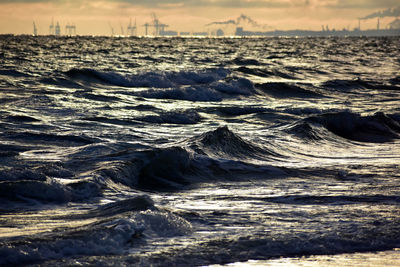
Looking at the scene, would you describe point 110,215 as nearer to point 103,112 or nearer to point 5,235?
point 5,235

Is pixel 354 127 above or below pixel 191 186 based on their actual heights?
above

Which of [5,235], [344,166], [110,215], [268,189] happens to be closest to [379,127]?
[344,166]

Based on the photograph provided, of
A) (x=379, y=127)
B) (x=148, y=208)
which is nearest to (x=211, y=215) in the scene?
(x=148, y=208)

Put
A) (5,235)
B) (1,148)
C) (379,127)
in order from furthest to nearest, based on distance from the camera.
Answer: (379,127) < (1,148) < (5,235)

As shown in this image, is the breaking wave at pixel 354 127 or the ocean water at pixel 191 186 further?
the breaking wave at pixel 354 127

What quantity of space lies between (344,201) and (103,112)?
425 inches

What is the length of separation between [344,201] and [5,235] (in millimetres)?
4025

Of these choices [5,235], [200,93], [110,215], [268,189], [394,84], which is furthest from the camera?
[394,84]

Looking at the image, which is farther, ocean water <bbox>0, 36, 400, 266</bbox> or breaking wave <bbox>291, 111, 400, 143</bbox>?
breaking wave <bbox>291, 111, 400, 143</bbox>

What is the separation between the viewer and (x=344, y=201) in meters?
6.84

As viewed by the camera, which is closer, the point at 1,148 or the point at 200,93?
the point at 1,148

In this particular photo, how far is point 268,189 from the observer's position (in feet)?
25.3

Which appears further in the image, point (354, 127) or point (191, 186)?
point (354, 127)

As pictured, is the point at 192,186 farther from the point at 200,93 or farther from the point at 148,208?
the point at 200,93
